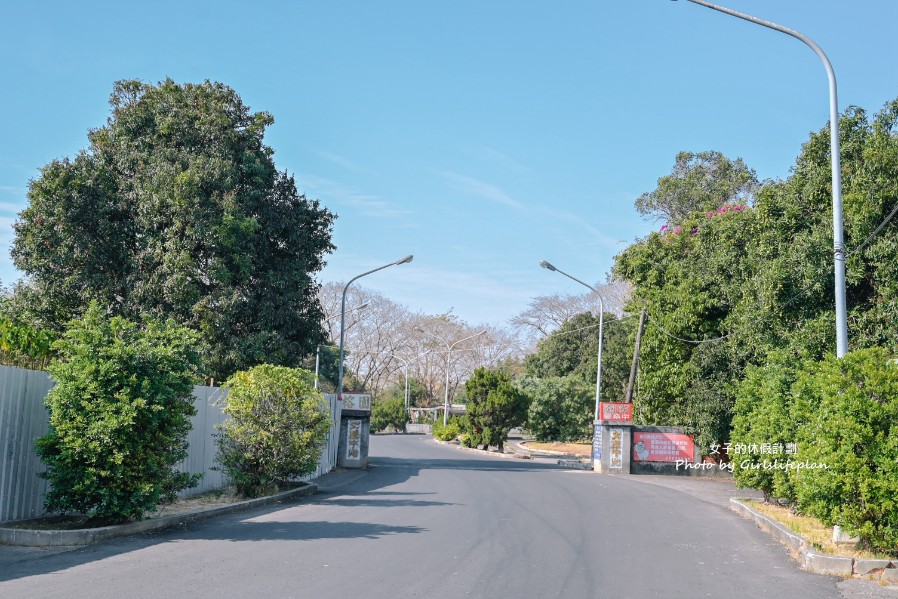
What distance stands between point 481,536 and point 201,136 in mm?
20262

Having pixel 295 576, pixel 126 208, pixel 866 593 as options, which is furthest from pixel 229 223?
pixel 866 593

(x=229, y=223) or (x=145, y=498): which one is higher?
(x=229, y=223)

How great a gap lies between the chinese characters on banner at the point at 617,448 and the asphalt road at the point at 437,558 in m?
14.4

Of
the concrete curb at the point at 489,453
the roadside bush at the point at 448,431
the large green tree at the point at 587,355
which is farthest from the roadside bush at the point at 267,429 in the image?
the large green tree at the point at 587,355

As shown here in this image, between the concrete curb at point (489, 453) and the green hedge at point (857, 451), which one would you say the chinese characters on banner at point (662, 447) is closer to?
the concrete curb at point (489, 453)

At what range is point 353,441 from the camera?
98.8 ft

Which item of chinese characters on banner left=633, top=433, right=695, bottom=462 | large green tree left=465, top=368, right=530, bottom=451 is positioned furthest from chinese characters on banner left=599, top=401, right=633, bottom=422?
large green tree left=465, top=368, right=530, bottom=451

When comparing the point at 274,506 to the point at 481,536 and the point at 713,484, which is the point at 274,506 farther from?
the point at 713,484

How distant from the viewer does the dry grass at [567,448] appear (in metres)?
49.8

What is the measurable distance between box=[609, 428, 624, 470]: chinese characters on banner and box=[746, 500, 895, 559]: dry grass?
536 inches

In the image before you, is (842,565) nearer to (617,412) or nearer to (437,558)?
(437,558)

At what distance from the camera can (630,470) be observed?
3216 cm

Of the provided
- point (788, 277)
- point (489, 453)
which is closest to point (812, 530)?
point (788, 277)

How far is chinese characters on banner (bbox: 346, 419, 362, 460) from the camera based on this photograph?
30.0 meters
